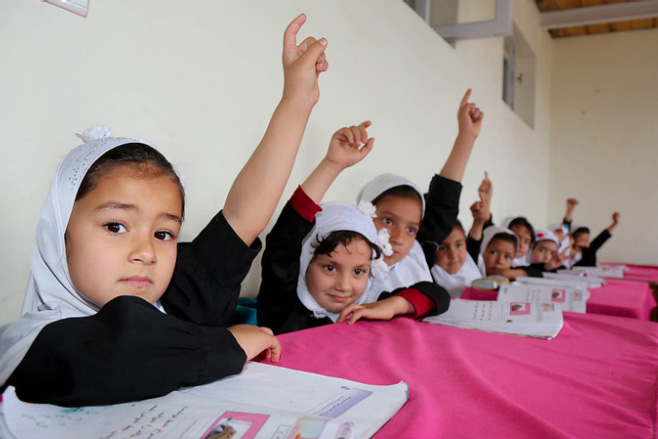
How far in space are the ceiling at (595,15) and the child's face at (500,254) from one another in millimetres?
3275

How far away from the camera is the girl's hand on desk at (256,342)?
30.3 inches

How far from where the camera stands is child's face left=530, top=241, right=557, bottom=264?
389 cm

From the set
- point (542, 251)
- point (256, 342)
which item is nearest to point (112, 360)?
point (256, 342)

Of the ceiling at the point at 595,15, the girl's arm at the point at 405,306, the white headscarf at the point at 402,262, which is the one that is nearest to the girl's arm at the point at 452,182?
the white headscarf at the point at 402,262

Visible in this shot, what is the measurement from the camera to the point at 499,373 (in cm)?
80

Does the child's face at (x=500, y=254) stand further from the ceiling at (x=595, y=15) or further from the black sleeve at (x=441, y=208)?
the ceiling at (x=595, y=15)

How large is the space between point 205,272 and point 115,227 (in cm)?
23

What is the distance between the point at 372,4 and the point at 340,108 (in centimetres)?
58

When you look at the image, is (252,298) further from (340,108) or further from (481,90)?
(481,90)

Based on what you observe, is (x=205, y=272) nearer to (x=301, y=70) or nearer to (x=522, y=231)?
(x=301, y=70)

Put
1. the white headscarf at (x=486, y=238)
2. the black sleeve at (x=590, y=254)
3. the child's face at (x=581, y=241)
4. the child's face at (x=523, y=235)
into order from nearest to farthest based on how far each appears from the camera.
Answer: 1. the white headscarf at (x=486, y=238)
2. the child's face at (x=523, y=235)
3. the black sleeve at (x=590, y=254)
4. the child's face at (x=581, y=241)

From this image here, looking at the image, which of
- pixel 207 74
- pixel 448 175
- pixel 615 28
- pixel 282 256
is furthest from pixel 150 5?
pixel 615 28

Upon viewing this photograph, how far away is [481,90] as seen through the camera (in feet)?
13.4

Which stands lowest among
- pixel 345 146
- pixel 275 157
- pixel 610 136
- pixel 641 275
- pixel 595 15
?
pixel 641 275
